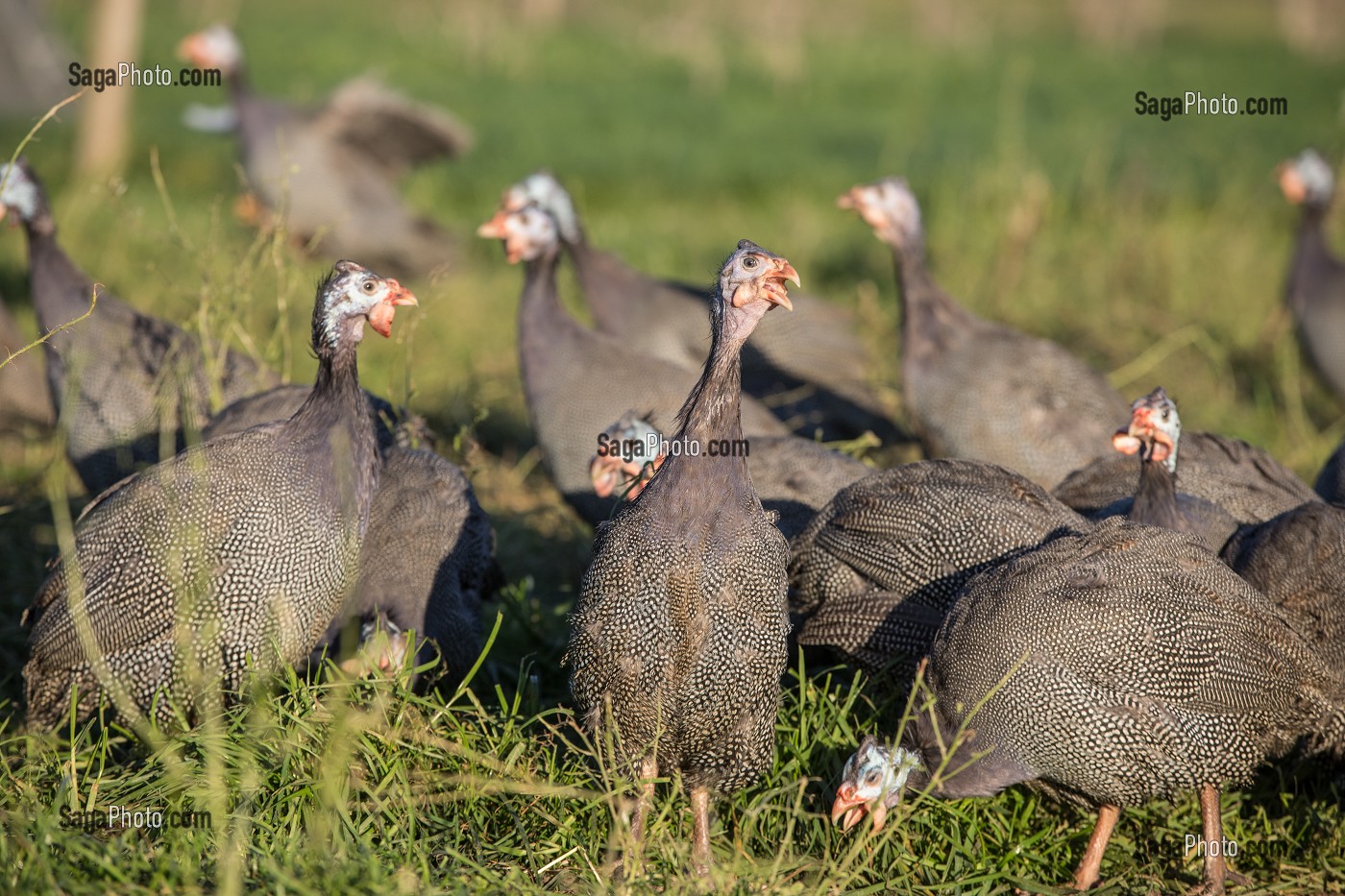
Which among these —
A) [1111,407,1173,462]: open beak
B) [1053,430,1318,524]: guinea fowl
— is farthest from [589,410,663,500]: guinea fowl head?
[1053,430,1318,524]: guinea fowl

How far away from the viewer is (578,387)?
548 centimetres

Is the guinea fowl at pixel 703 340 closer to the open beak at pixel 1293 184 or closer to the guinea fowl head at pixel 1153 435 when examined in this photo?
the guinea fowl head at pixel 1153 435

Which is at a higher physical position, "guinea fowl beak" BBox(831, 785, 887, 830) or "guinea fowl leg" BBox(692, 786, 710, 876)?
"guinea fowl beak" BBox(831, 785, 887, 830)

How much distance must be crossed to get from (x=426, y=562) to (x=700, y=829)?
1.32 metres

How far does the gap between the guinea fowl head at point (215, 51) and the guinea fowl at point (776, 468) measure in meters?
5.50

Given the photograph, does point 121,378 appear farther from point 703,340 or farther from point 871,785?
point 871,785

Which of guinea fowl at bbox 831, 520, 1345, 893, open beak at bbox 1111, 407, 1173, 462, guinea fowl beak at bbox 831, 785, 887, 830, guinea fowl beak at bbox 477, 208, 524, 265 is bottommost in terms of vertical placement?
guinea fowl beak at bbox 831, 785, 887, 830

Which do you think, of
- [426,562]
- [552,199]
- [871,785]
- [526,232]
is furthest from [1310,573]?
[552,199]

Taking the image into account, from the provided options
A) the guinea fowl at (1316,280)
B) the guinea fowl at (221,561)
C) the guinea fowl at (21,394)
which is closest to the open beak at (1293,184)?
the guinea fowl at (1316,280)

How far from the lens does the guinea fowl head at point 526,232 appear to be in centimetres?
600

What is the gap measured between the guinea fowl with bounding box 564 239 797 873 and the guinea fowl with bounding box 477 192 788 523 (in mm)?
1503

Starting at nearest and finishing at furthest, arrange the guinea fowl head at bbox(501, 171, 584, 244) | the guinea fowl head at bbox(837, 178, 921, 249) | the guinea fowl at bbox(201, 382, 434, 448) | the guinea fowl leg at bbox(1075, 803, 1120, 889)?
the guinea fowl leg at bbox(1075, 803, 1120, 889) → the guinea fowl at bbox(201, 382, 434, 448) → the guinea fowl head at bbox(837, 178, 921, 249) → the guinea fowl head at bbox(501, 171, 584, 244)

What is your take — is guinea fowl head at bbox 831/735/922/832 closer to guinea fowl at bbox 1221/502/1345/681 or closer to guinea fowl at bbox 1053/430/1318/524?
guinea fowl at bbox 1221/502/1345/681

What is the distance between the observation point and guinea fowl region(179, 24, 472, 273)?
30.0ft
